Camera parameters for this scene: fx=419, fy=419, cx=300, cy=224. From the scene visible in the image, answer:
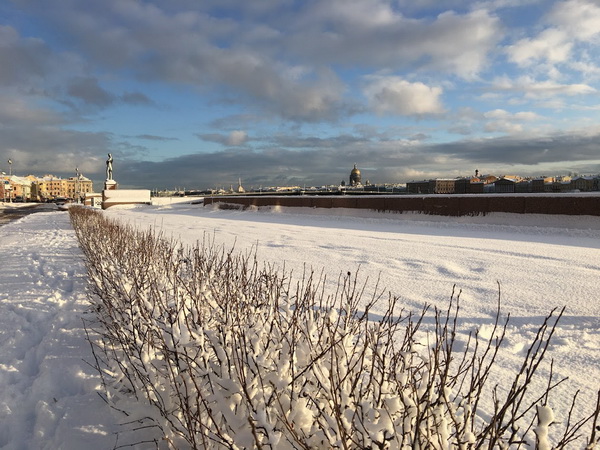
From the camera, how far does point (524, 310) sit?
17.4 feet

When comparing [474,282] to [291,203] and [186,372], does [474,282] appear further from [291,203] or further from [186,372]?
[291,203]

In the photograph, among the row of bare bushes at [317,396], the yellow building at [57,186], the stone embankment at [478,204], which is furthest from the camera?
the yellow building at [57,186]

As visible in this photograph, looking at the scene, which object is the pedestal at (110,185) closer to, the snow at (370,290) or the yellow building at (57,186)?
the snow at (370,290)

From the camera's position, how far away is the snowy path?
299cm

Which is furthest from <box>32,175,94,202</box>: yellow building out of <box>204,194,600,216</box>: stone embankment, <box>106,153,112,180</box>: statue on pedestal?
<box>204,194,600,216</box>: stone embankment

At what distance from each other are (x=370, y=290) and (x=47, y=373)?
4284 millimetres

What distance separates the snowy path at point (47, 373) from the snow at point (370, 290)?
1 centimetres

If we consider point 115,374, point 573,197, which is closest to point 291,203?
point 573,197

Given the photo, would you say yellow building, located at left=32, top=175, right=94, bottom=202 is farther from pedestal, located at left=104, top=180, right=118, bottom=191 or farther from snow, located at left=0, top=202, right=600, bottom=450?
snow, located at left=0, top=202, right=600, bottom=450

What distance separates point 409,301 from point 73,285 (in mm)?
5880

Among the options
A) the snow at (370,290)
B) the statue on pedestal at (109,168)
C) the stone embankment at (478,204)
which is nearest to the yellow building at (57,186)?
the statue on pedestal at (109,168)

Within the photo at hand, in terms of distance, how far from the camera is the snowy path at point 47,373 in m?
2.99

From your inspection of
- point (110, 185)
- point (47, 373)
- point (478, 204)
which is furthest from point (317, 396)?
point (110, 185)

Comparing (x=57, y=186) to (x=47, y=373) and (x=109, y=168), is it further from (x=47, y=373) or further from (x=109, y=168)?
(x=47, y=373)
